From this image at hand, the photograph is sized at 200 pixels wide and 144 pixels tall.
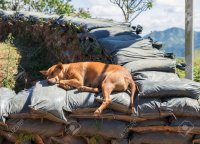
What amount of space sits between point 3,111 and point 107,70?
1.60 meters

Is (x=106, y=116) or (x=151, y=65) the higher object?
(x=151, y=65)

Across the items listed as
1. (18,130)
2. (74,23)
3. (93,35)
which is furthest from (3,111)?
(74,23)

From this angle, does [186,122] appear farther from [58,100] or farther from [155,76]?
[58,100]

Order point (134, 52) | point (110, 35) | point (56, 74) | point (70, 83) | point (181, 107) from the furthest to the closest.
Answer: point (110, 35) → point (134, 52) → point (56, 74) → point (70, 83) → point (181, 107)

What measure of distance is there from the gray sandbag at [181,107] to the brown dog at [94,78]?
0.46 metres

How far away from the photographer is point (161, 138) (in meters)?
5.38

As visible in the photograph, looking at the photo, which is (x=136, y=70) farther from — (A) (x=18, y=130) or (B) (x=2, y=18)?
(B) (x=2, y=18)

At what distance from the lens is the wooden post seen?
7387mm

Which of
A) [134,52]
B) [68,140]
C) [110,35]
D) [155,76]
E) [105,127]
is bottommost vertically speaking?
[68,140]

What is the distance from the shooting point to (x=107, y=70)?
5.88m

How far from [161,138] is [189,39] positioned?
106 inches

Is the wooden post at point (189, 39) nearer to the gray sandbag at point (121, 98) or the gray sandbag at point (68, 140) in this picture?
the gray sandbag at point (121, 98)

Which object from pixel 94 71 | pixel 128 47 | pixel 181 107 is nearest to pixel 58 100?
pixel 94 71

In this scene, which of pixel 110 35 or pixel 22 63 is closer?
pixel 110 35
